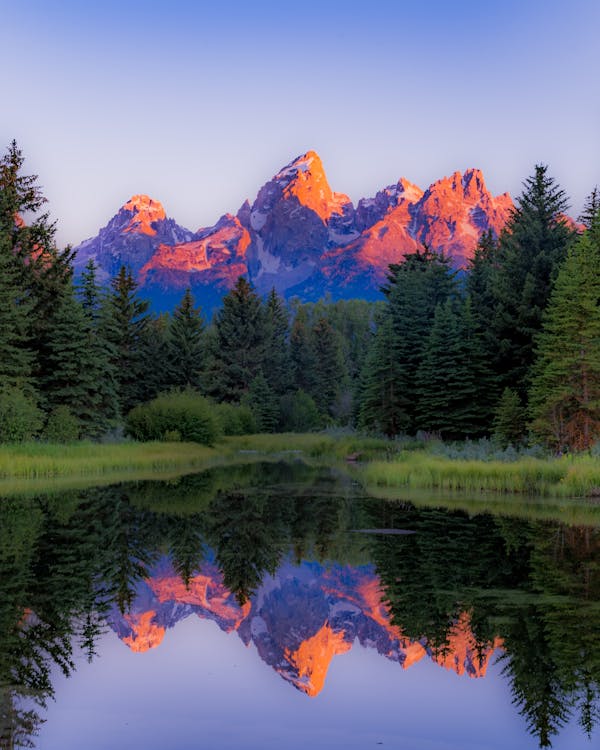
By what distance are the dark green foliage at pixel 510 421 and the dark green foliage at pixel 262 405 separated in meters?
44.5

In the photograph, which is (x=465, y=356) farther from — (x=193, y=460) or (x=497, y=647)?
(x=497, y=647)

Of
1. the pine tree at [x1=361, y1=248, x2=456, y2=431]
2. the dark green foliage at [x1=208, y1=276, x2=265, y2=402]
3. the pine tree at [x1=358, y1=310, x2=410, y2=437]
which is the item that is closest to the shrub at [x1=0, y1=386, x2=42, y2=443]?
the pine tree at [x1=358, y1=310, x2=410, y2=437]

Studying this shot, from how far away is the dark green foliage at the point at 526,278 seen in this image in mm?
44562

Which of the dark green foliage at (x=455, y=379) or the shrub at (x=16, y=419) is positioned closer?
Result: the shrub at (x=16, y=419)

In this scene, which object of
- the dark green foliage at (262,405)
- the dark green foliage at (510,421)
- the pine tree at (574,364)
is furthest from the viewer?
the dark green foliage at (262,405)

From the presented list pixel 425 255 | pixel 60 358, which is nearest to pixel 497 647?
pixel 60 358

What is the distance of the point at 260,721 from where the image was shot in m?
8.18

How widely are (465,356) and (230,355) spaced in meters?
54.2

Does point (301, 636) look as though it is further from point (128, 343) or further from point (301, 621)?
point (128, 343)

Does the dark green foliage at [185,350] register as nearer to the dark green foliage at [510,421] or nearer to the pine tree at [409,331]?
the pine tree at [409,331]

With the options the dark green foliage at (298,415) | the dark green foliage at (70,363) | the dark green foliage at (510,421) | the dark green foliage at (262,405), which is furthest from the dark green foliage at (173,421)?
the dark green foliage at (298,415)

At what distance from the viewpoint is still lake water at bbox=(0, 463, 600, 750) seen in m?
7.96

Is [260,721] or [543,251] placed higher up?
[543,251]

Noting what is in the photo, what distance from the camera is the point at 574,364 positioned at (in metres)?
35.7
